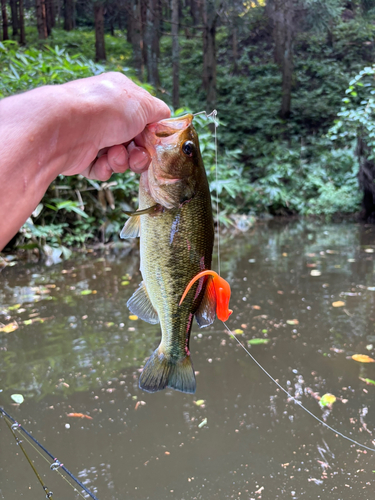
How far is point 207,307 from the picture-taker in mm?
1421

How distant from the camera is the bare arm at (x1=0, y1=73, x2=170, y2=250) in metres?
1.10

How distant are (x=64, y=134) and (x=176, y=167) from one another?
38cm

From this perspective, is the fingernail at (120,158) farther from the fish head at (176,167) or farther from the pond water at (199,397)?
the pond water at (199,397)

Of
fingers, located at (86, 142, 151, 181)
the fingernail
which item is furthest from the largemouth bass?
the fingernail

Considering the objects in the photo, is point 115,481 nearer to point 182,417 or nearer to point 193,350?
point 182,417

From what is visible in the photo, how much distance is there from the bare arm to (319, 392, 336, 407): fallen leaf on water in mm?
2218

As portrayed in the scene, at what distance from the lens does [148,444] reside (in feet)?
8.28

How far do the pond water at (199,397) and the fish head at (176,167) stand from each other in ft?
5.57

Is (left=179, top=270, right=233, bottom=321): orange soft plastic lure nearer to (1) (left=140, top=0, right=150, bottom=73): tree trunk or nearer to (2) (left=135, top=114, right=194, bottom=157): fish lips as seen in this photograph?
(2) (left=135, top=114, right=194, bottom=157): fish lips

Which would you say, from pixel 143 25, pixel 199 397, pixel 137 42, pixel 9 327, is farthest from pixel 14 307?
pixel 137 42

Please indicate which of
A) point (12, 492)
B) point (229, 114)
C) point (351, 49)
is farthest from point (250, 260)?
point (351, 49)

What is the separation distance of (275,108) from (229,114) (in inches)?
81.2

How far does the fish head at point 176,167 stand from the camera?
1347mm

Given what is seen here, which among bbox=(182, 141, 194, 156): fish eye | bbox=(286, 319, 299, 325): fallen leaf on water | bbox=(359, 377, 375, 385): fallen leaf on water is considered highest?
bbox=(182, 141, 194, 156): fish eye
